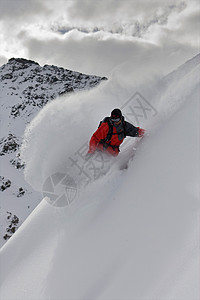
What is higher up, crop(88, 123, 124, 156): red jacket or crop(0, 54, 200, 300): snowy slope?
crop(88, 123, 124, 156): red jacket

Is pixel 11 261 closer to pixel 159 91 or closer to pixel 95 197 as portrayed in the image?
pixel 95 197

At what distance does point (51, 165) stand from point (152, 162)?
2.72 meters

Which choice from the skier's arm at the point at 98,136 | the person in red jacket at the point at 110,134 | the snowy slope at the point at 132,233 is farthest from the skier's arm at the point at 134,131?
the skier's arm at the point at 98,136

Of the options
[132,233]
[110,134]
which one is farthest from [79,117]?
[132,233]

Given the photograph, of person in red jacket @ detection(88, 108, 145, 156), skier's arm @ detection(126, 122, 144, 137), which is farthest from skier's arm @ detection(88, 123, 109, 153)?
skier's arm @ detection(126, 122, 144, 137)

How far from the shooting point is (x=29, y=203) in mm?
24172

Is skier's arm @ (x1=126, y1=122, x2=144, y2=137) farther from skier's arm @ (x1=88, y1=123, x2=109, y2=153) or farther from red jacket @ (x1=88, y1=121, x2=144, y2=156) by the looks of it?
skier's arm @ (x1=88, y1=123, x2=109, y2=153)

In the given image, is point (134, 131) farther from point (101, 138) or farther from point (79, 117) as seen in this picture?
point (79, 117)

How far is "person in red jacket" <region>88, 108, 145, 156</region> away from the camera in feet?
16.5

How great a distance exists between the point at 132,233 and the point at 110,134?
2.55 meters

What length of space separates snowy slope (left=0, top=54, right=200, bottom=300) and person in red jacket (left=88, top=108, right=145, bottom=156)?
1.32 feet

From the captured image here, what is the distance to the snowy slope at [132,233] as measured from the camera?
2363 mm

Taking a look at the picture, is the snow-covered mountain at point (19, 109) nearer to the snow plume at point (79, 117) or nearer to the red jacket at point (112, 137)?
the snow plume at point (79, 117)

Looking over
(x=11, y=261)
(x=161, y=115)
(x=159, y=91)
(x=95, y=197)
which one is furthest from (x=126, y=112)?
(x=11, y=261)
